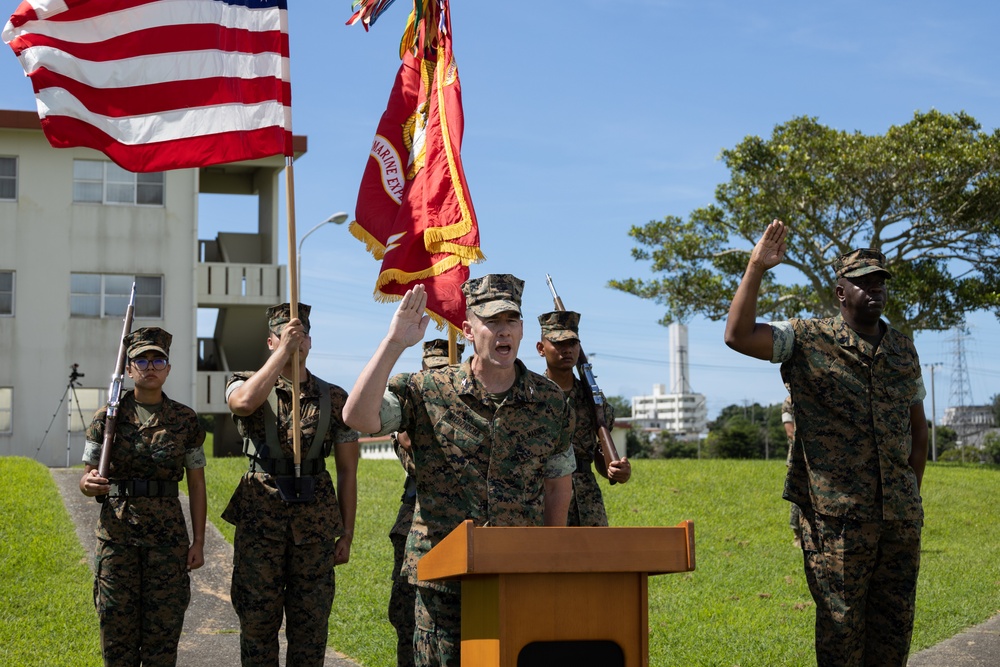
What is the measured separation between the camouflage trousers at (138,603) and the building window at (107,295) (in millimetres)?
25094

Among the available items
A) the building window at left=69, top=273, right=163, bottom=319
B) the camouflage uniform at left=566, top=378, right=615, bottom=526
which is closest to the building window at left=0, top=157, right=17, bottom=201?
the building window at left=69, top=273, right=163, bottom=319

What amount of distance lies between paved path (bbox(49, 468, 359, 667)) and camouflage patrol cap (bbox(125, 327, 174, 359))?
300 cm

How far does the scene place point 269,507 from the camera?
6.18m

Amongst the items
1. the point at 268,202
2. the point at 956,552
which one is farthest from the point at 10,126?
the point at 956,552

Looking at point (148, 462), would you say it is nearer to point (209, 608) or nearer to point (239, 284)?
point (209, 608)

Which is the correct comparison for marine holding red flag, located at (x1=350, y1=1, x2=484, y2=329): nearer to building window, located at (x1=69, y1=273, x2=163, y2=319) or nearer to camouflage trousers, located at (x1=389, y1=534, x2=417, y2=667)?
camouflage trousers, located at (x1=389, y1=534, x2=417, y2=667)

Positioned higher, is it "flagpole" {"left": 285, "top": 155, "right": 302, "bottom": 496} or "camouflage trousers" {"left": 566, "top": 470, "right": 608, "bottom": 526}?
"flagpole" {"left": 285, "top": 155, "right": 302, "bottom": 496}

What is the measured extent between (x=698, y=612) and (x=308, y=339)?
18.2 ft

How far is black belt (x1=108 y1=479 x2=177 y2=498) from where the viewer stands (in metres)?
6.44

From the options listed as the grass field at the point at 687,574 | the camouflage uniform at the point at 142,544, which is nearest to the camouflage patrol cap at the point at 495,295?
the camouflage uniform at the point at 142,544

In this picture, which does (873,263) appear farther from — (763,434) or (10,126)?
(763,434)

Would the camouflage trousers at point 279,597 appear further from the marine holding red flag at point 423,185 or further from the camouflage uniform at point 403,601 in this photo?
the marine holding red flag at point 423,185

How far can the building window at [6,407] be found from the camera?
29.6 metres

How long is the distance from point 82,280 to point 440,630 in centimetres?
2834
